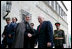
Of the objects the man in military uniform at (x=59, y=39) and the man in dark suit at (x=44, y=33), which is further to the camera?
the man in military uniform at (x=59, y=39)

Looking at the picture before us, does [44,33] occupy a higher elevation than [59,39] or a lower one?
higher

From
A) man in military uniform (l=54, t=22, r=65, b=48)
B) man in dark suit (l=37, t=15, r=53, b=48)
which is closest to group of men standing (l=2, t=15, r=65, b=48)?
man in dark suit (l=37, t=15, r=53, b=48)

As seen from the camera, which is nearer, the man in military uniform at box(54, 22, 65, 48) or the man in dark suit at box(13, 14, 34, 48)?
the man in dark suit at box(13, 14, 34, 48)

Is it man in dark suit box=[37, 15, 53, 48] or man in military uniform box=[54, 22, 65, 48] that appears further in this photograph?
man in military uniform box=[54, 22, 65, 48]

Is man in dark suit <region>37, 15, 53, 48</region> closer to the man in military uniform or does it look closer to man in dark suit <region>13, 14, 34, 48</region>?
man in dark suit <region>13, 14, 34, 48</region>

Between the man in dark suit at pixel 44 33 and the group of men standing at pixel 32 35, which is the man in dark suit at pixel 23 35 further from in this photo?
the man in dark suit at pixel 44 33

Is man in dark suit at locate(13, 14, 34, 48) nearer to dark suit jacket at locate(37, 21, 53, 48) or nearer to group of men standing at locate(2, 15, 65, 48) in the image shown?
group of men standing at locate(2, 15, 65, 48)

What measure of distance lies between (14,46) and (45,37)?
0.95 metres

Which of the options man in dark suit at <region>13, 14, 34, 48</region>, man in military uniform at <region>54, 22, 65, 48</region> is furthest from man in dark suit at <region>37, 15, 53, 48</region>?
→ man in military uniform at <region>54, 22, 65, 48</region>

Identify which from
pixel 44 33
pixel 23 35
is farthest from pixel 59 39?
pixel 23 35

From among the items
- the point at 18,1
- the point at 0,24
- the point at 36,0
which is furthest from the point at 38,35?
the point at 36,0

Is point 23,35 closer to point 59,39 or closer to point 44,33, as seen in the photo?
point 44,33

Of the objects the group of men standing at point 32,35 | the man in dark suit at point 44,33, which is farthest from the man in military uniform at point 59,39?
the man in dark suit at point 44,33

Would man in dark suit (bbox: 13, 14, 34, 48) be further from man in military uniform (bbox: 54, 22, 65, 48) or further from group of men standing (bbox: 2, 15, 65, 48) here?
man in military uniform (bbox: 54, 22, 65, 48)
